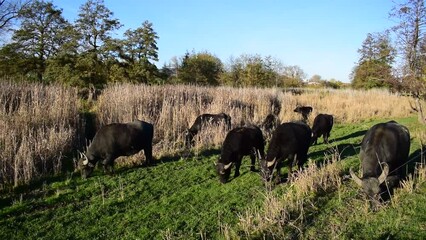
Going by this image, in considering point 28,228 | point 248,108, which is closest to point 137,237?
point 28,228

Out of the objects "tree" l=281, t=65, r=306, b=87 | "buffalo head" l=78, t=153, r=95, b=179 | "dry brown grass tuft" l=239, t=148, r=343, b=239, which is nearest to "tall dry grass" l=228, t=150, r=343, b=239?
"dry brown grass tuft" l=239, t=148, r=343, b=239

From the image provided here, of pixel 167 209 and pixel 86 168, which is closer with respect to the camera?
pixel 167 209

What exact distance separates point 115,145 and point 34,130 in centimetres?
289

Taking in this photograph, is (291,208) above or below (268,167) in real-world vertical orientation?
below

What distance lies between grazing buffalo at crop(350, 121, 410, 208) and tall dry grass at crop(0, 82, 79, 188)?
7.50 m

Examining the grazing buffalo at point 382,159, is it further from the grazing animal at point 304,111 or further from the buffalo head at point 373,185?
the grazing animal at point 304,111

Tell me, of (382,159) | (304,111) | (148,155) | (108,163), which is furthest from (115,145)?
(304,111)

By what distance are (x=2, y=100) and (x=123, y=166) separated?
188 inches

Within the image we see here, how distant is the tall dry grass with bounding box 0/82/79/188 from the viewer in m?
8.77

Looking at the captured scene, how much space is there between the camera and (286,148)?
8.48 meters

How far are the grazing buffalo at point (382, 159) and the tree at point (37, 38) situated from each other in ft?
104

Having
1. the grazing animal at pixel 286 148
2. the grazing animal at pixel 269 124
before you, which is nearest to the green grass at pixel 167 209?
the grazing animal at pixel 286 148

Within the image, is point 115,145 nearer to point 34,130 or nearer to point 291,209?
point 34,130

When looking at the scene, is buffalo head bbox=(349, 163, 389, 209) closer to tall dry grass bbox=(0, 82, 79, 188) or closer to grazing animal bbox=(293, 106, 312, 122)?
tall dry grass bbox=(0, 82, 79, 188)
